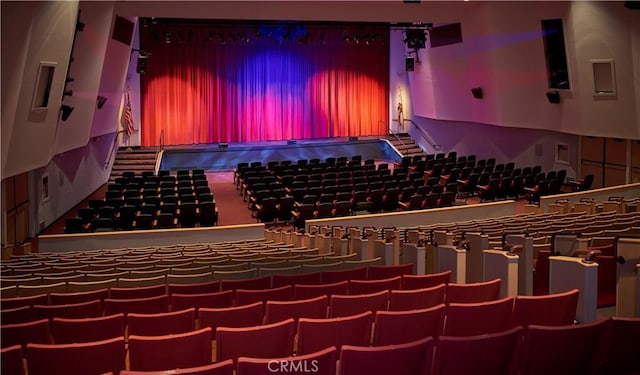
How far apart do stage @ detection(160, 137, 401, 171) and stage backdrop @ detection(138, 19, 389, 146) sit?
878 mm

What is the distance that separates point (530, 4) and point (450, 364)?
688 inches

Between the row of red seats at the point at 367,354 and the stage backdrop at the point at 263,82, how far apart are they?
21.5 meters

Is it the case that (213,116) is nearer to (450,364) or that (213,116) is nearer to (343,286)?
(343,286)

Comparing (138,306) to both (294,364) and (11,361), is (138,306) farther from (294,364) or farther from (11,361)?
(294,364)

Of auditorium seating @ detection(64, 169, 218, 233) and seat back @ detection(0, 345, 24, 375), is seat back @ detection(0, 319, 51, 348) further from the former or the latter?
auditorium seating @ detection(64, 169, 218, 233)

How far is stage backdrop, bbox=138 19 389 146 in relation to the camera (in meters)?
26.5

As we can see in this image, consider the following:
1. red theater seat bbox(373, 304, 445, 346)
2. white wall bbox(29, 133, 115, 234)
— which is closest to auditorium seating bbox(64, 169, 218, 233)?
white wall bbox(29, 133, 115, 234)

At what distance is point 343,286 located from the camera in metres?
6.38

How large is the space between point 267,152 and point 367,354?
960 inches

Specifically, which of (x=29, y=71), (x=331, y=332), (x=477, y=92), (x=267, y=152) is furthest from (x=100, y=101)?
(x=331, y=332)

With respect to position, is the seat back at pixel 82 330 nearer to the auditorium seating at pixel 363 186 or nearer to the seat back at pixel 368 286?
the seat back at pixel 368 286

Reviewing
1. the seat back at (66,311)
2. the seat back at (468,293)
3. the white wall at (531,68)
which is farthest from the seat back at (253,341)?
the white wall at (531,68)

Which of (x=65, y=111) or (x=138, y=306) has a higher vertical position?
(x=65, y=111)

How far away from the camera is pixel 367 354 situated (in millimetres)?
3617
